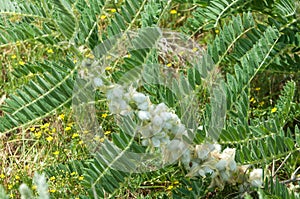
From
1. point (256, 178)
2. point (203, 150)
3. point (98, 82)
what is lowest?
point (256, 178)

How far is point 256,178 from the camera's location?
4.85 feet

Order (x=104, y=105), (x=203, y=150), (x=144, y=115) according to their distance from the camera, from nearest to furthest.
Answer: (x=144, y=115) → (x=203, y=150) → (x=104, y=105)

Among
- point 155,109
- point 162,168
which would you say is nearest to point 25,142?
point 162,168

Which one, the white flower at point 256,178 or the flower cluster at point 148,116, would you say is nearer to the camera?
the flower cluster at point 148,116

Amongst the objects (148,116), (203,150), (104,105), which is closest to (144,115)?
(148,116)

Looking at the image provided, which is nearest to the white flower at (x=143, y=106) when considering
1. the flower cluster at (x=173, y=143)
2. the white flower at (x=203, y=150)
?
the flower cluster at (x=173, y=143)

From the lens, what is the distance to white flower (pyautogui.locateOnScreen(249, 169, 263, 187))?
1.47 m

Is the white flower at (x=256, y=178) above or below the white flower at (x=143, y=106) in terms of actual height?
below

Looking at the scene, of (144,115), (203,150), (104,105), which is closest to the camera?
(144,115)

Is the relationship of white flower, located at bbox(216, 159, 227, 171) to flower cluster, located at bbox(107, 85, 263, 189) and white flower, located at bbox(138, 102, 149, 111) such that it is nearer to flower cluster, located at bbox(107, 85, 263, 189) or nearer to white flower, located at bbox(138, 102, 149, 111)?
flower cluster, located at bbox(107, 85, 263, 189)

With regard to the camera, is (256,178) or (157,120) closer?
(157,120)

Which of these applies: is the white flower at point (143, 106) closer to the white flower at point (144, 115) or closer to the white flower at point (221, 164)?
the white flower at point (144, 115)

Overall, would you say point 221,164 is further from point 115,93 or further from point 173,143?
point 115,93

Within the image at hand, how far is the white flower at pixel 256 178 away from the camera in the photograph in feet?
4.83
